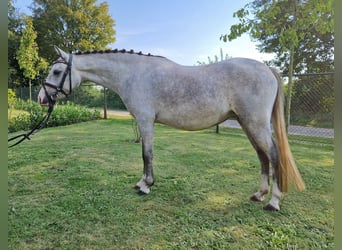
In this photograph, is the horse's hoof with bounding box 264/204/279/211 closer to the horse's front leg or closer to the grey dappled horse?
the grey dappled horse

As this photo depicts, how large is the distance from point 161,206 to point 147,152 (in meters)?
0.60

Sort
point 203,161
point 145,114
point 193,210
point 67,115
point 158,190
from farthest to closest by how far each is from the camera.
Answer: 1. point 67,115
2. point 203,161
3. point 158,190
4. point 145,114
5. point 193,210

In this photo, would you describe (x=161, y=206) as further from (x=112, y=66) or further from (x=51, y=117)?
(x=51, y=117)

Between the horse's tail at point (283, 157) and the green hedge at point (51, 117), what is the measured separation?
26.2ft

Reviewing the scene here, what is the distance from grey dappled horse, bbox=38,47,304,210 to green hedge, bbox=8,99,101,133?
253 inches

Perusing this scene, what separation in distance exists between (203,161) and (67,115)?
7139 millimetres

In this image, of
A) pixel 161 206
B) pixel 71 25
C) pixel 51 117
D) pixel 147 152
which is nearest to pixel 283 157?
pixel 161 206

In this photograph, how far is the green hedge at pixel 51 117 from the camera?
25.9 ft

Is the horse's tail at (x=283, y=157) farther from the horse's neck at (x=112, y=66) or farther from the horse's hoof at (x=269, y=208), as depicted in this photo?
the horse's neck at (x=112, y=66)

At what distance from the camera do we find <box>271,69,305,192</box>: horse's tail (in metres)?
2.28

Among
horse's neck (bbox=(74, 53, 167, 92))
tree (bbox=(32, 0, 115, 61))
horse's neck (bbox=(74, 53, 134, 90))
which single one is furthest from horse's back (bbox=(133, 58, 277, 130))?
tree (bbox=(32, 0, 115, 61))

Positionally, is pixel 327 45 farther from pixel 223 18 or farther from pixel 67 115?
pixel 67 115

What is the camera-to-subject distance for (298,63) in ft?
44.1

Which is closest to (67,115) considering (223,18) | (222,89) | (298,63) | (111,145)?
(111,145)
